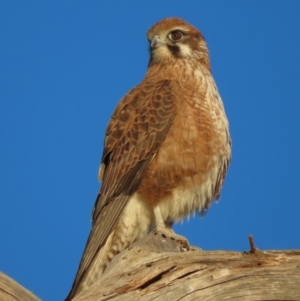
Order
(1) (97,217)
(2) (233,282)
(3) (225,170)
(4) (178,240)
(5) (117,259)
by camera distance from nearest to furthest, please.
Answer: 1. (2) (233,282)
2. (5) (117,259)
3. (4) (178,240)
4. (1) (97,217)
5. (3) (225,170)

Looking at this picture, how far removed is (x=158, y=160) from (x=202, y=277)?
197 cm

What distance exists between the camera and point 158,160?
6066 millimetres

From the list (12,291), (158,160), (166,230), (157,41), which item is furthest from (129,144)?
(12,291)

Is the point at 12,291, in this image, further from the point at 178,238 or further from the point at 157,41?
the point at 157,41

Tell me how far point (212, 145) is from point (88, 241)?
1365 millimetres

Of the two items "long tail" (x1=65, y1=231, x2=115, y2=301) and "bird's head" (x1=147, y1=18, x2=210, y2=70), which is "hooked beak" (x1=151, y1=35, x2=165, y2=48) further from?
"long tail" (x1=65, y1=231, x2=115, y2=301)

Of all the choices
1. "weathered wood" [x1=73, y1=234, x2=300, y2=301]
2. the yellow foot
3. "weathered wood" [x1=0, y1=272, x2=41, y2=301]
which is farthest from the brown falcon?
"weathered wood" [x1=0, y1=272, x2=41, y2=301]

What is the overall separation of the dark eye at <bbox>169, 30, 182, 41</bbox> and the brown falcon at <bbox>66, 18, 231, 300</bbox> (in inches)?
20.9

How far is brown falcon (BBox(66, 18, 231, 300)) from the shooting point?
5988mm

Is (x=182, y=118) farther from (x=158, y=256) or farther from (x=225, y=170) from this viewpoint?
(x=158, y=256)

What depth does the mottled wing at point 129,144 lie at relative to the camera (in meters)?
6.02

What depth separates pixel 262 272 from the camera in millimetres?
4312

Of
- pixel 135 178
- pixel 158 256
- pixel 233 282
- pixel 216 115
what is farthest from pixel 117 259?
pixel 216 115

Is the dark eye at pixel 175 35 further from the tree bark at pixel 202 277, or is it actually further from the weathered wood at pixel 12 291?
the weathered wood at pixel 12 291
